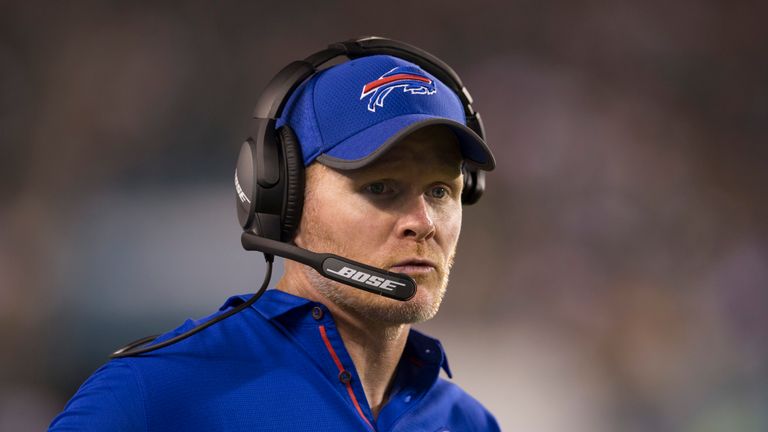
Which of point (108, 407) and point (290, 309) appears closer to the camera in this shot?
point (108, 407)

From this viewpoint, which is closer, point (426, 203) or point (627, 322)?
point (426, 203)

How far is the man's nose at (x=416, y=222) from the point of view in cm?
→ 130

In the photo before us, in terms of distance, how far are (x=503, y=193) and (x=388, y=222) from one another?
1615 mm

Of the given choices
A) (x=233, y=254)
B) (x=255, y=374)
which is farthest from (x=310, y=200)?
(x=233, y=254)

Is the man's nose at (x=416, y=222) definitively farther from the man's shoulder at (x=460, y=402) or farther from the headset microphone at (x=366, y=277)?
the man's shoulder at (x=460, y=402)

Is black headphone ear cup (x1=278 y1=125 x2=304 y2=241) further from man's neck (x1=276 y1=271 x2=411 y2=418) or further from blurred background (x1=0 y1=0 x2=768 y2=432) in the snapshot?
blurred background (x1=0 y1=0 x2=768 y2=432)

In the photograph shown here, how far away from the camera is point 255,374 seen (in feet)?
4.18

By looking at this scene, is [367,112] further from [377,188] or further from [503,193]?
[503,193]

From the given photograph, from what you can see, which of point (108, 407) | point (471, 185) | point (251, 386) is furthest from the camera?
point (471, 185)

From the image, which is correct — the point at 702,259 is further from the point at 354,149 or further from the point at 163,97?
the point at 354,149

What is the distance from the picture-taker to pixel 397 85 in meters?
1.36

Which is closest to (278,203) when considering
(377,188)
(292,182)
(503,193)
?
(292,182)

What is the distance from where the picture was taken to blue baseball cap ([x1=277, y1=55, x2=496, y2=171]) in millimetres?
1301

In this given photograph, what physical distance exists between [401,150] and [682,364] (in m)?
1.92
